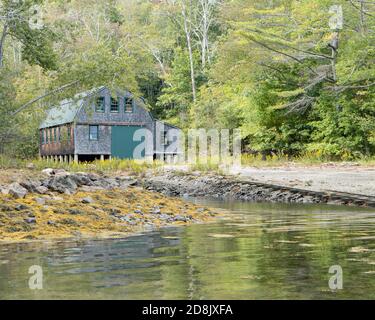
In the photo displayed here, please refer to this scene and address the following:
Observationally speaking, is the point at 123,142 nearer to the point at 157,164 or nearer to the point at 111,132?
the point at 111,132

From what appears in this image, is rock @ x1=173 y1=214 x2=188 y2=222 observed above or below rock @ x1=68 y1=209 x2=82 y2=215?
below

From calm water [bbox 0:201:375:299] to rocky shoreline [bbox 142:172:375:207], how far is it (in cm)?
839

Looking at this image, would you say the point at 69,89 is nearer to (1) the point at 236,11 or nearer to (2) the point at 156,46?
(1) the point at 236,11

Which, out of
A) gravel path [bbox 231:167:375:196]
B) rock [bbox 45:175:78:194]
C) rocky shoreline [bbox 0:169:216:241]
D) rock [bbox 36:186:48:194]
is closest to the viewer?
rocky shoreline [bbox 0:169:216:241]

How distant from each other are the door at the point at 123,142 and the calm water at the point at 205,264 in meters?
42.0

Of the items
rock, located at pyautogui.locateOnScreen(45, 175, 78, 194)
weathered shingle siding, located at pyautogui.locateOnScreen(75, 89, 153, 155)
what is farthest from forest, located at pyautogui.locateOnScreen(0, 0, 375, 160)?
rock, located at pyautogui.locateOnScreen(45, 175, 78, 194)

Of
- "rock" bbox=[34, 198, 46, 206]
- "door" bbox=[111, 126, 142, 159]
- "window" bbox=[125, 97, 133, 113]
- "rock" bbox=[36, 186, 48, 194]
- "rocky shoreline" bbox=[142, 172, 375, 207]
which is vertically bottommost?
"rocky shoreline" bbox=[142, 172, 375, 207]

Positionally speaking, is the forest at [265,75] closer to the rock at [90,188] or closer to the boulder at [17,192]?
the rock at [90,188]

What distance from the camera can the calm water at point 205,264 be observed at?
585 centimetres

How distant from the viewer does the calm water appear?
5848 mm

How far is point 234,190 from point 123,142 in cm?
2917

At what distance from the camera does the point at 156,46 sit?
72.9 m

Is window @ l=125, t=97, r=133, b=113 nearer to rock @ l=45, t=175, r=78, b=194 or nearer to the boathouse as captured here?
the boathouse

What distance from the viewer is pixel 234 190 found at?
2669cm
